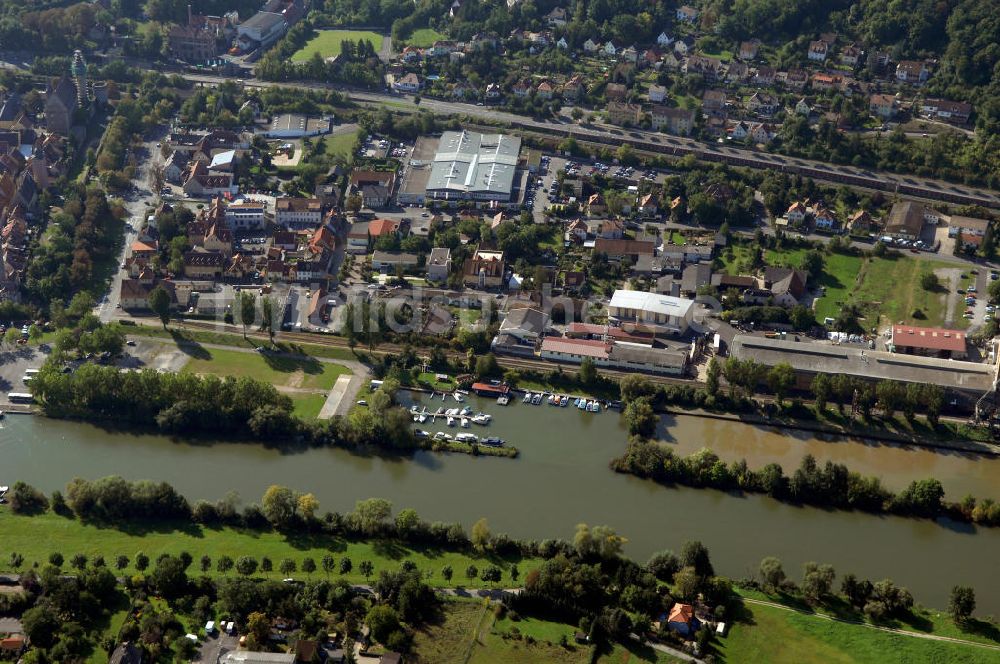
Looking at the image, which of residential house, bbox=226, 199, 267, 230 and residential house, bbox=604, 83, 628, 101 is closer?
residential house, bbox=226, 199, 267, 230

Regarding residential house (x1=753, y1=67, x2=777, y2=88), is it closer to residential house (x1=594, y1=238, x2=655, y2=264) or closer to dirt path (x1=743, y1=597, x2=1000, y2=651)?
residential house (x1=594, y1=238, x2=655, y2=264)

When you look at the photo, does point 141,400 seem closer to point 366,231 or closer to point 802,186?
point 366,231

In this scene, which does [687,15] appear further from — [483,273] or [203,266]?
[203,266]

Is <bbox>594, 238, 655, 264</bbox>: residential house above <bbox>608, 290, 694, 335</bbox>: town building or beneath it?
above


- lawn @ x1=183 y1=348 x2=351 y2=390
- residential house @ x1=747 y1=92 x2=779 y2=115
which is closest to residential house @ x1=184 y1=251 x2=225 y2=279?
lawn @ x1=183 y1=348 x2=351 y2=390

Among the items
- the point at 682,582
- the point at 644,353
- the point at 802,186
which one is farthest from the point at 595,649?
the point at 802,186

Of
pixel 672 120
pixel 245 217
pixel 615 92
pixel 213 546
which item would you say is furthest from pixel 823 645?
pixel 615 92

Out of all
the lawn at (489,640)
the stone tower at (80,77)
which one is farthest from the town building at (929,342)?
the stone tower at (80,77)
